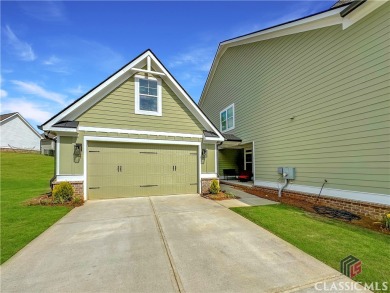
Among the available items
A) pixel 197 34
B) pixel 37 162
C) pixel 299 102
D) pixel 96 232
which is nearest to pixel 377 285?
pixel 96 232

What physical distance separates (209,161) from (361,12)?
7671mm

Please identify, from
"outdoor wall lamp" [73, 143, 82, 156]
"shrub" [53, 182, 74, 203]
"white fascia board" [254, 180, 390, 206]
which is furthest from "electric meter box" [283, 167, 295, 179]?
"shrub" [53, 182, 74, 203]

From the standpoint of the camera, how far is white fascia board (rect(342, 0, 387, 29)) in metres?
5.90

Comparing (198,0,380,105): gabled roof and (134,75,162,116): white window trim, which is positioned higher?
(198,0,380,105): gabled roof

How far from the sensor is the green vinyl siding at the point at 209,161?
997 cm

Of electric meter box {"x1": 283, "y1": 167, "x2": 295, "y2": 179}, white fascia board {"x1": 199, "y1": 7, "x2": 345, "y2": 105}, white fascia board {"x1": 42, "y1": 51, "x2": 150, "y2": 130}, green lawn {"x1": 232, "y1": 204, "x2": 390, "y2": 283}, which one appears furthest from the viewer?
electric meter box {"x1": 283, "y1": 167, "x2": 295, "y2": 179}

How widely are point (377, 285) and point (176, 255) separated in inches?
117

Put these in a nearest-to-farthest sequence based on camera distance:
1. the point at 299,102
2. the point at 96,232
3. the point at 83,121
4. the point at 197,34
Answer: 1. the point at 96,232
2. the point at 83,121
3. the point at 299,102
4. the point at 197,34

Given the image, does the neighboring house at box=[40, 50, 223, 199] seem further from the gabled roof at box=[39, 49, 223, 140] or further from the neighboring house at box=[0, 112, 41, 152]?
the neighboring house at box=[0, 112, 41, 152]

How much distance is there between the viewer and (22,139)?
33.0 m

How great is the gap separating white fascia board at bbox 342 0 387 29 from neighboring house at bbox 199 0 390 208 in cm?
3

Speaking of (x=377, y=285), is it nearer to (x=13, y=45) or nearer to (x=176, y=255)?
(x=176, y=255)

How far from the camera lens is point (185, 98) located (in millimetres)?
9664

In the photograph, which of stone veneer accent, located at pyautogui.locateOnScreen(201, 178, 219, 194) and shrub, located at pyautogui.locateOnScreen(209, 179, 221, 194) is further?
stone veneer accent, located at pyautogui.locateOnScreen(201, 178, 219, 194)
